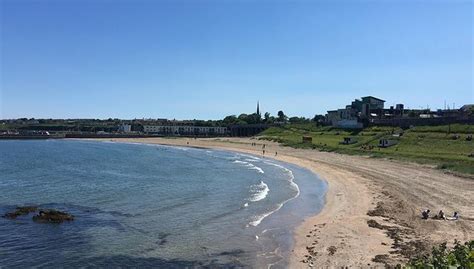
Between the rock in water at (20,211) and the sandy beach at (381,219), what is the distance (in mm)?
17850

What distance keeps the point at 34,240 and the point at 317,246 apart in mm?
14436

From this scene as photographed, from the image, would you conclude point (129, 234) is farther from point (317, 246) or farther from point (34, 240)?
point (317, 246)

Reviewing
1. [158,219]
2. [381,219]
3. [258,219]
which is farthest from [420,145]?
[158,219]

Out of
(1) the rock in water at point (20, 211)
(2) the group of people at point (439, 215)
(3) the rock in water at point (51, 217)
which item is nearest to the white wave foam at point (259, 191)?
(2) the group of people at point (439, 215)

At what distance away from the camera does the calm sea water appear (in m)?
21.8

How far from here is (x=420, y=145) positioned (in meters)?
74.4

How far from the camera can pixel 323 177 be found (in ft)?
175

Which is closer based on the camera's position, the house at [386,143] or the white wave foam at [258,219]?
the white wave foam at [258,219]

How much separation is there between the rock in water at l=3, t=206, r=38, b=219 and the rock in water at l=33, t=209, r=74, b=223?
1584 mm

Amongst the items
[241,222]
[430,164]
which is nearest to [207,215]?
[241,222]

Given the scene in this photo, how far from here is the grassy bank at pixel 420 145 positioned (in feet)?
185

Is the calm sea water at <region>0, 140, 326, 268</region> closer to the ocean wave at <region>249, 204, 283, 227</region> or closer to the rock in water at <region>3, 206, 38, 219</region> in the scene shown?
the ocean wave at <region>249, 204, 283, 227</region>

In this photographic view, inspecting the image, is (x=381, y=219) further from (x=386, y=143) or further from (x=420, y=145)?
(x=386, y=143)

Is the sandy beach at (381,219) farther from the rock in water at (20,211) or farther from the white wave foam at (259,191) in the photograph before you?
the rock in water at (20,211)
